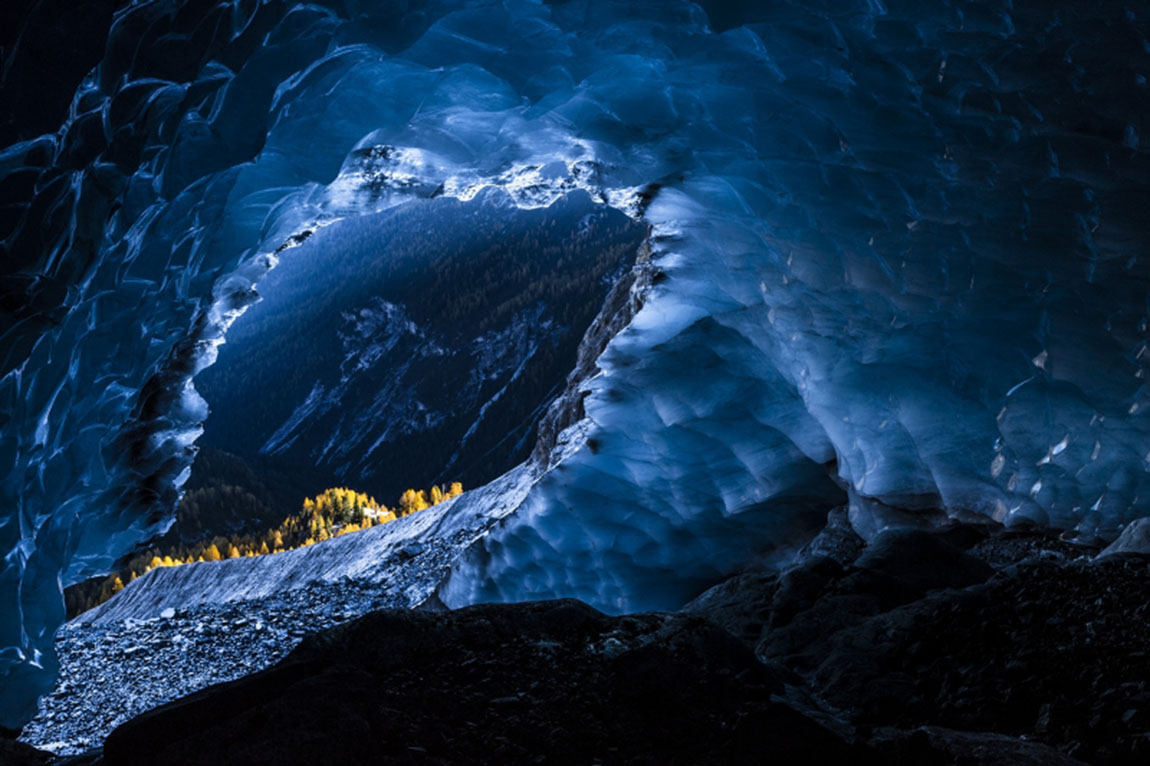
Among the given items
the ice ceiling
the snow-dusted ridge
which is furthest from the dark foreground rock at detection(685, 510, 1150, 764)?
the snow-dusted ridge

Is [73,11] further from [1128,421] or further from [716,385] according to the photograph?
[1128,421]

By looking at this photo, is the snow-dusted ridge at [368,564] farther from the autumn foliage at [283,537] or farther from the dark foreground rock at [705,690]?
the autumn foliage at [283,537]

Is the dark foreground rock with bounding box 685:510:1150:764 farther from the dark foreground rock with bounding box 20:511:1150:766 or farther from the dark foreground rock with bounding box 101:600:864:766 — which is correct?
the dark foreground rock with bounding box 101:600:864:766

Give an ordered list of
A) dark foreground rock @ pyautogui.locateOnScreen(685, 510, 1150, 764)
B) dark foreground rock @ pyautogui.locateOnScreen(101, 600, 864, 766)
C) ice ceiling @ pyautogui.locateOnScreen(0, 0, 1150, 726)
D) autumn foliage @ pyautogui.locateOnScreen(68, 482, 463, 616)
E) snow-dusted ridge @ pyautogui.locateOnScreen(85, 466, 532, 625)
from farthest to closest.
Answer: autumn foliage @ pyautogui.locateOnScreen(68, 482, 463, 616), snow-dusted ridge @ pyautogui.locateOnScreen(85, 466, 532, 625), ice ceiling @ pyautogui.locateOnScreen(0, 0, 1150, 726), dark foreground rock @ pyautogui.locateOnScreen(685, 510, 1150, 764), dark foreground rock @ pyautogui.locateOnScreen(101, 600, 864, 766)

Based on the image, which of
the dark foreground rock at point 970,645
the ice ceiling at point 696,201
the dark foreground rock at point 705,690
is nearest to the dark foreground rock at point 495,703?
the dark foreground rock at point 705,690

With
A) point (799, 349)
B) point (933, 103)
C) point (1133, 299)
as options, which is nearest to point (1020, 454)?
point (1133, 299)

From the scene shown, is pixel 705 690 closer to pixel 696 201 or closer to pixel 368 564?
pixel 696 201
